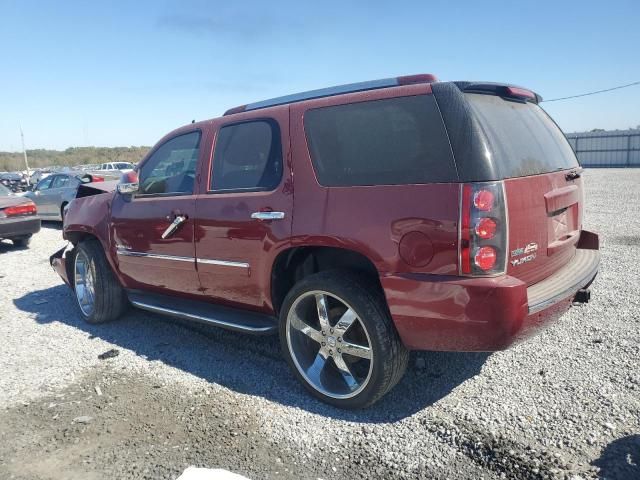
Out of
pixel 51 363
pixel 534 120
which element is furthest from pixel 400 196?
pixel 51 363

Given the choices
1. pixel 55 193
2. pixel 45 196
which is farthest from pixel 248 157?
pixel 45 196

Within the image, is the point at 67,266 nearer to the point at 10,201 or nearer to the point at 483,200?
the point at 483,200

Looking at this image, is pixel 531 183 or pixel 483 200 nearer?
pixel 483 200

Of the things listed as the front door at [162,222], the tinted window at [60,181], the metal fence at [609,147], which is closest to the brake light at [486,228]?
the front door at [162,222]

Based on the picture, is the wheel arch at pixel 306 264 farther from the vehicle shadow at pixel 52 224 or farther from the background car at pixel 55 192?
the vehicle shadow at pixel 52 224

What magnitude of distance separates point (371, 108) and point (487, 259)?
1.17 m

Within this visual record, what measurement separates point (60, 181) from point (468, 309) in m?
13.6

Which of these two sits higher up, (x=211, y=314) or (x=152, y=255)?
(x=152, y=255)

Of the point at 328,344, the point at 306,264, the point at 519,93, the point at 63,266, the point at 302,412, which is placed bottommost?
the point at 302,412

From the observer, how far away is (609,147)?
1298 inches

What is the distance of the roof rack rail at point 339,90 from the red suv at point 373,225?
2 centimetres

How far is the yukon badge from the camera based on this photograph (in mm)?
2734

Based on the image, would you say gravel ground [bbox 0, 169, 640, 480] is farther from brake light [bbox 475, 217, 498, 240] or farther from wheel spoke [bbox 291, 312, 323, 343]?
brake light [bbox 475, 217, 498, 240]

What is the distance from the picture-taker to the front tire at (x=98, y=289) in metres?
5.00
